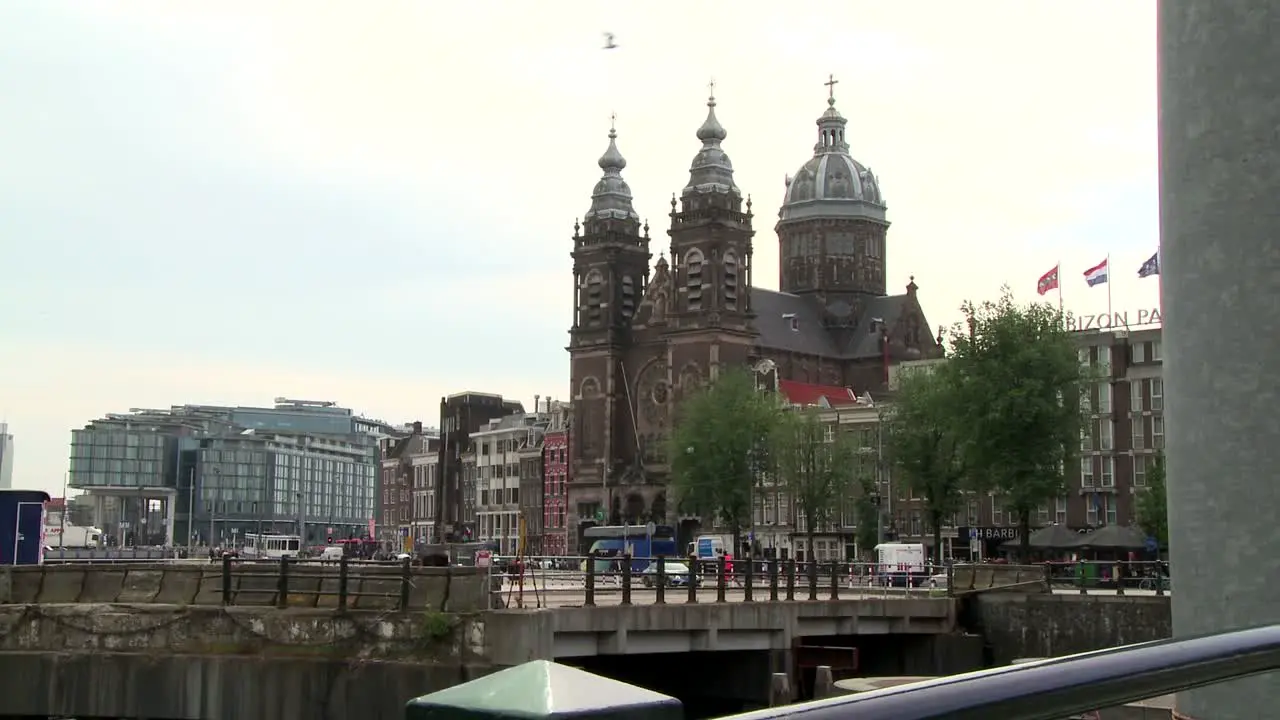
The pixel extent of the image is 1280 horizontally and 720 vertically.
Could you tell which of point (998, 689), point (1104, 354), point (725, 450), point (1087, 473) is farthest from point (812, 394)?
point (998, 689)

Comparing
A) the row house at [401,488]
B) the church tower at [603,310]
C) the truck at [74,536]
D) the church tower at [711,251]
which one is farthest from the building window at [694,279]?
the row house at [401,488]

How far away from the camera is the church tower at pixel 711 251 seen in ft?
422

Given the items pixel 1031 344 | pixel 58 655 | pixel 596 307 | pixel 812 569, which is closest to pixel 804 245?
pixel 596 307

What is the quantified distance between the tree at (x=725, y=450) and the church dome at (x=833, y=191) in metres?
52.2

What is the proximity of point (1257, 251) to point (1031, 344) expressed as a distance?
51.1m

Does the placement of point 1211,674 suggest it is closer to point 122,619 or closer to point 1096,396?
point 122,619

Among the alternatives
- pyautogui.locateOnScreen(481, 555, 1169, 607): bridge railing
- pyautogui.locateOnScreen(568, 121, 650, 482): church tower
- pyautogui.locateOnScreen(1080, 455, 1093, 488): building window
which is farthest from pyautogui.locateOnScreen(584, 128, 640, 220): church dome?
pyautogui.locateOnScreen(481, 555, 1169, 607): bridge railing

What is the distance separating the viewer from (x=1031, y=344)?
70625mm

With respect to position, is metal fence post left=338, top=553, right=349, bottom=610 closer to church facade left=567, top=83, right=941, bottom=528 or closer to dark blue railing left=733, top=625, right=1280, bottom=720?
dark blue railing left=733, top=625, right=1280, bottom=720

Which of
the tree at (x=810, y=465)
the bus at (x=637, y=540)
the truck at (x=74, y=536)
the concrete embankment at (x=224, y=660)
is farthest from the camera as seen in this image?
the truck at (x=74, y=536)

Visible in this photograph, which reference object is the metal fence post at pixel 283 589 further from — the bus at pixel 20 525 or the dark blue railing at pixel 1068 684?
the dark blue railing at pixel 1068 684

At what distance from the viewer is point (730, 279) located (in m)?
130

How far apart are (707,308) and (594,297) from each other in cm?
1520

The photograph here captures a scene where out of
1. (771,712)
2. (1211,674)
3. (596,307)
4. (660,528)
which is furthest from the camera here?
(596,307)
